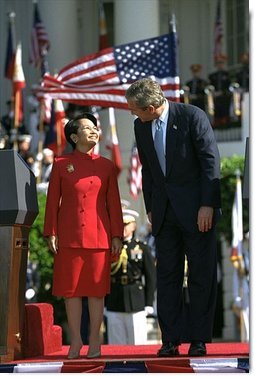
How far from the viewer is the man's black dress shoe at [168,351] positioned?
820 cm

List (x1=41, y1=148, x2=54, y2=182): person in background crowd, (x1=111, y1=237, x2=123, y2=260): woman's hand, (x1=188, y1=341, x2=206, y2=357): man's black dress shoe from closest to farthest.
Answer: (x1=188, y1=341, x2=206, y2=357): man's black dress shoe
(x1=111, y1=237, x2=123, y2=260): woman's hand
(x1=41, y1=148, x2=54, y2=182): person in background crowd

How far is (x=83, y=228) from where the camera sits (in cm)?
843

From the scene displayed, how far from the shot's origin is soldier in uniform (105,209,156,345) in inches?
510

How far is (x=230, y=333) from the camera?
24.6m

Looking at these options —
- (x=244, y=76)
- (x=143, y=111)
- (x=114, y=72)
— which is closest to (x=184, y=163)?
(x=143, y=111)

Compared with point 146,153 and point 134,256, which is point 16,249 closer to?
point 146,153

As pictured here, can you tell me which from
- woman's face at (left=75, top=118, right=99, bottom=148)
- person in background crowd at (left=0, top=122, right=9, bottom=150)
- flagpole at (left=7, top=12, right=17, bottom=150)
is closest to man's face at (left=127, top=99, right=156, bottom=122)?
woman's face at (left=75, top=118, right=99, bottom=148)

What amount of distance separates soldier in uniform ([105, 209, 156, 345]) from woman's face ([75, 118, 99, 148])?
4232 millimetres

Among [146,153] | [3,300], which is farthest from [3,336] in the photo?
[146,153]

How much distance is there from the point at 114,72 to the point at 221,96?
1071cm

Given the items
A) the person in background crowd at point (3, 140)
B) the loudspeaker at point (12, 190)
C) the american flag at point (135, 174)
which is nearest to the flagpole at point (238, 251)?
A: the american flag at point (135, 174)

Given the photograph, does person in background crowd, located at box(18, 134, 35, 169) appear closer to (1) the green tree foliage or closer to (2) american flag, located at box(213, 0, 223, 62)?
(1) the green tree foliage

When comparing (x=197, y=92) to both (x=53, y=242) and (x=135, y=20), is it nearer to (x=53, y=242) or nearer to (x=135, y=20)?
(x=135, y=20)

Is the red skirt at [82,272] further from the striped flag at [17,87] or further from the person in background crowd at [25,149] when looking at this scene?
the striped flag at [17,87]
